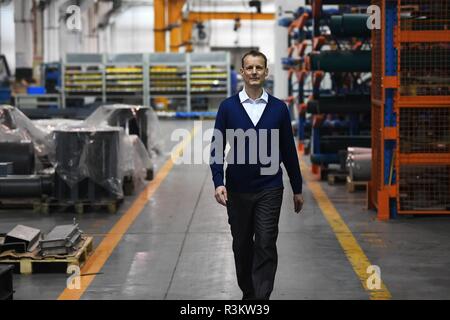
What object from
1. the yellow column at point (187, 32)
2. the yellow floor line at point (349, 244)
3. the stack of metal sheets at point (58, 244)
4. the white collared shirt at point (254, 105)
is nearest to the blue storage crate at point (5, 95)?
the yellow column at point (187, 32)

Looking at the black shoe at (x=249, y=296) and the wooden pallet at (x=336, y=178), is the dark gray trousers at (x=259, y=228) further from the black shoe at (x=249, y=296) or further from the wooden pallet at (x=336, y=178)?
the wooden pallet at (x=336, y=178)

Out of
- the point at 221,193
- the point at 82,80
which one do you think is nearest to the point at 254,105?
the point at 221,193

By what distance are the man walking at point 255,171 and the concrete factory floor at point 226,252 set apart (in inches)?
31.7

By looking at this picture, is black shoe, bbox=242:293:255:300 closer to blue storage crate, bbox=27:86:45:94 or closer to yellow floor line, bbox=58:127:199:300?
yellow floor line, bbox=58:127:199:300

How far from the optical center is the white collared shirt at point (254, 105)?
5.80 m

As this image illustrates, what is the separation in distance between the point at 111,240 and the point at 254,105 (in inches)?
143

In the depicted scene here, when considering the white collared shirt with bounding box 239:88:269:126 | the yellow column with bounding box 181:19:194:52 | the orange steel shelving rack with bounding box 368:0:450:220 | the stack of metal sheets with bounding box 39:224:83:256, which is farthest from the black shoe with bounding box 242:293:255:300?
the yellow column with bounding box 181:19:194:52

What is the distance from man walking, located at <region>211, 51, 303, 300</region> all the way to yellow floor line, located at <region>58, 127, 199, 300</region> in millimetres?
1512

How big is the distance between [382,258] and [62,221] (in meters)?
3.80

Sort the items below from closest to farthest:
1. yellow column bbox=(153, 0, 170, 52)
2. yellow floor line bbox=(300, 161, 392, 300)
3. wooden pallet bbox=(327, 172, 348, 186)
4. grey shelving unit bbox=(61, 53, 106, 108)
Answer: yellow floor line bbox=(300, 161, 392, 300)
wooden pallet bbox=(327, 172, 348, 186)
grey shelving unit bbox=(61, 53, 106, 108)
yellow column bbox=(153, 0, 170, 52)

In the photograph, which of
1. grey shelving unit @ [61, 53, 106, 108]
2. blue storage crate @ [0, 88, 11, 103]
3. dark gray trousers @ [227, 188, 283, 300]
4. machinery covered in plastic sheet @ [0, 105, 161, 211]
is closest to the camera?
dark gray trousers @ [227, 188, 283, 300]

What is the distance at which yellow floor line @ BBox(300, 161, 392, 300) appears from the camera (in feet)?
22.2

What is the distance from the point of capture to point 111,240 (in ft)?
29.6
